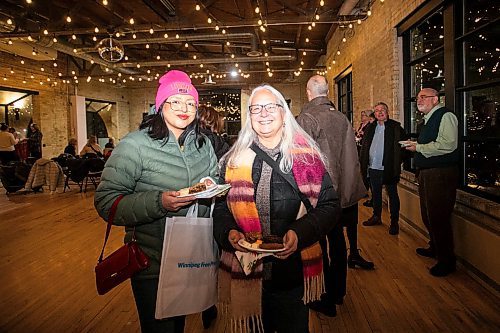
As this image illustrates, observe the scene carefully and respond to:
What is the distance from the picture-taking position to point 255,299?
1705 millimetres

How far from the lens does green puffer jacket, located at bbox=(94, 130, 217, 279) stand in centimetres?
164

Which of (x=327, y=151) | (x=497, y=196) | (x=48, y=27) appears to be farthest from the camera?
(x=48, y=27)

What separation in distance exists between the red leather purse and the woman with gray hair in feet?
1.20

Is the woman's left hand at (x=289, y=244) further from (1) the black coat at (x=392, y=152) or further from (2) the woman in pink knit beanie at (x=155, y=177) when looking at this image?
(1) the black coat at (x=392, y=152)

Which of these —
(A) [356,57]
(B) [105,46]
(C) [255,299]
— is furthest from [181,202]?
(A) [356,57]

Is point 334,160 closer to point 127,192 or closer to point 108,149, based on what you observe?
point 127,192

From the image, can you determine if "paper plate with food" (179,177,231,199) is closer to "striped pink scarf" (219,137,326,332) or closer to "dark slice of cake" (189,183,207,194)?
"dark slice of cake" (189,183,207,194)

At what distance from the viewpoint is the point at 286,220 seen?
1711mm

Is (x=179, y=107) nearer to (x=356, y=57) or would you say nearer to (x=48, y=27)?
(x=356, y=57)

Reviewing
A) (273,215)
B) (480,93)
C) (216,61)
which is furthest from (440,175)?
(216,61)

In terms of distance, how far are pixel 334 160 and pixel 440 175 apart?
4.46ft

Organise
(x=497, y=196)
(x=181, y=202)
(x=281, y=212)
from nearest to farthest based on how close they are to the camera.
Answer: (x=181, y=202)
(x=281, y=212)
(x=497, y=196)

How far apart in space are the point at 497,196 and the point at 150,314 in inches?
131

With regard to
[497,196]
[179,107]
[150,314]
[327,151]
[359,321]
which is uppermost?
[179,107]
